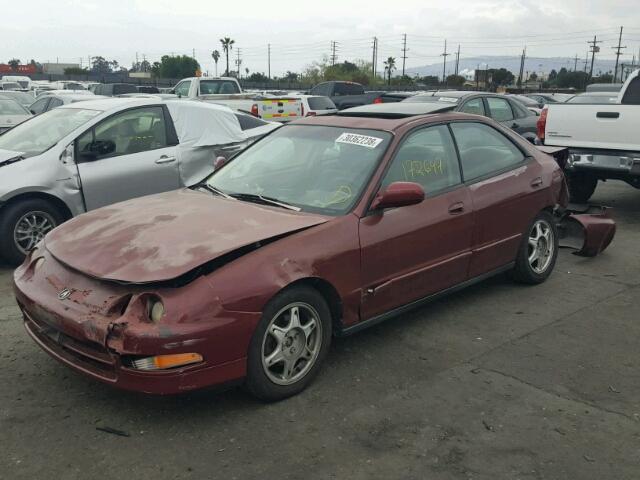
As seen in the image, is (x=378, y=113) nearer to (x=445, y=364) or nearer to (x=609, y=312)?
(x=445, y=364)

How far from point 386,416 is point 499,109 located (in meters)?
9.16

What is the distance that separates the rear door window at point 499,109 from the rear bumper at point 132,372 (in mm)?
9026

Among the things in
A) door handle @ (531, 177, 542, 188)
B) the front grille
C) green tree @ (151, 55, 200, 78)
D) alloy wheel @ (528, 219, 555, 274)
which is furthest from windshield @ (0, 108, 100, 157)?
green tree @ (151, 55, 200, 78)

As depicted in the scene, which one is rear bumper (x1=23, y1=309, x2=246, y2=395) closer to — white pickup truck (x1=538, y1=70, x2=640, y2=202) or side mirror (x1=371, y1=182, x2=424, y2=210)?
side mirror (x1=371, y1=182, x2=424, y2=210)

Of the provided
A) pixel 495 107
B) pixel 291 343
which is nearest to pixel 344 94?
pixel 495 107

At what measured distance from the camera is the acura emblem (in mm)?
3365

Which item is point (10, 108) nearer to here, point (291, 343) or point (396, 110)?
point (396, 110)

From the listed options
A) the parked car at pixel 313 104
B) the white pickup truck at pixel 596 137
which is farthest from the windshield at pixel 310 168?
the parked car at pixel 313 104

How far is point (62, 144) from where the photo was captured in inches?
254

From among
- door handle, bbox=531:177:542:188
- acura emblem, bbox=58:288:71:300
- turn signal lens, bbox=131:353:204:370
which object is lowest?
turn signal lens, bbox=131:353:204:370

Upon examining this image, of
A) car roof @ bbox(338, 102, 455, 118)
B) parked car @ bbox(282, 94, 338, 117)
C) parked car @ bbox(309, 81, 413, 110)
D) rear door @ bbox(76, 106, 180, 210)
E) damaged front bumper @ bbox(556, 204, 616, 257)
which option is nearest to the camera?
car roof @ bbox(338, 102, 455, 118)

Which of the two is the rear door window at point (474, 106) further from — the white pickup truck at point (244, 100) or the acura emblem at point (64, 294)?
the acura emblem at point (64, 294)

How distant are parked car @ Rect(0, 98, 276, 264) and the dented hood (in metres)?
2.37

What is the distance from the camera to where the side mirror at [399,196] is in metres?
3.94
